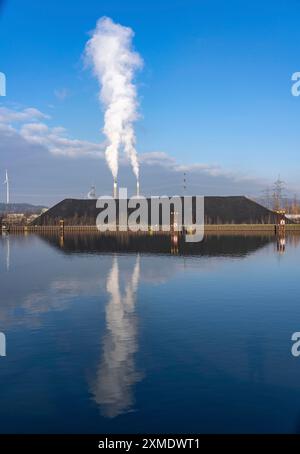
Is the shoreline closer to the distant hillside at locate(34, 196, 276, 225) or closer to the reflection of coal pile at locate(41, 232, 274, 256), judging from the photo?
the distant hillside at locate(34, 196, 276, 225)

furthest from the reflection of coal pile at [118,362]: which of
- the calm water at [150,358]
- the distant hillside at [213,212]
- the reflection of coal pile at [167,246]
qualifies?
the distant hillside at [213,212]

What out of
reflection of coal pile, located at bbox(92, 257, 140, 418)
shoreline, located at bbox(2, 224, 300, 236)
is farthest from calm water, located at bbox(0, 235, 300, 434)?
shoreline, located at bbox(2, 224, 300, 236)

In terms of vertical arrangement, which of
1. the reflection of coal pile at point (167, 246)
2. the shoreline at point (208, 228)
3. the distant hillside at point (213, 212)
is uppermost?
the distant hillside at point (213, 212)

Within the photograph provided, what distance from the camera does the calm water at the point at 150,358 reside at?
677cm

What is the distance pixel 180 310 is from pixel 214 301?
72.1 inches

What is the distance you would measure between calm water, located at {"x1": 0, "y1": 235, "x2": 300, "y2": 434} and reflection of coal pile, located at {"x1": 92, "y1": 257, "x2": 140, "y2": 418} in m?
0.02

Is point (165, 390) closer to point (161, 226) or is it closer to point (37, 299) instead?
point (37, 299)

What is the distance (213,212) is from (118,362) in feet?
300

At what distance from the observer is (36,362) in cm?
916

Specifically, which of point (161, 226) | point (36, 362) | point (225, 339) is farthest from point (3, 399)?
point (161, 226)

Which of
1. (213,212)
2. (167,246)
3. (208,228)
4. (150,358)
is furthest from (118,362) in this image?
(213,212)

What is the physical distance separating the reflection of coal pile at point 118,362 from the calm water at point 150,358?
2 centimetres

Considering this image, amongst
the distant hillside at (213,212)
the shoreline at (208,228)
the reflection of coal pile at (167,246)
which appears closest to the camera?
the reflection of coal pile at (167,246)

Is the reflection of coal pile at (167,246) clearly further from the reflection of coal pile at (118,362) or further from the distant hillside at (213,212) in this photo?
the distant hillside at (213,212)
